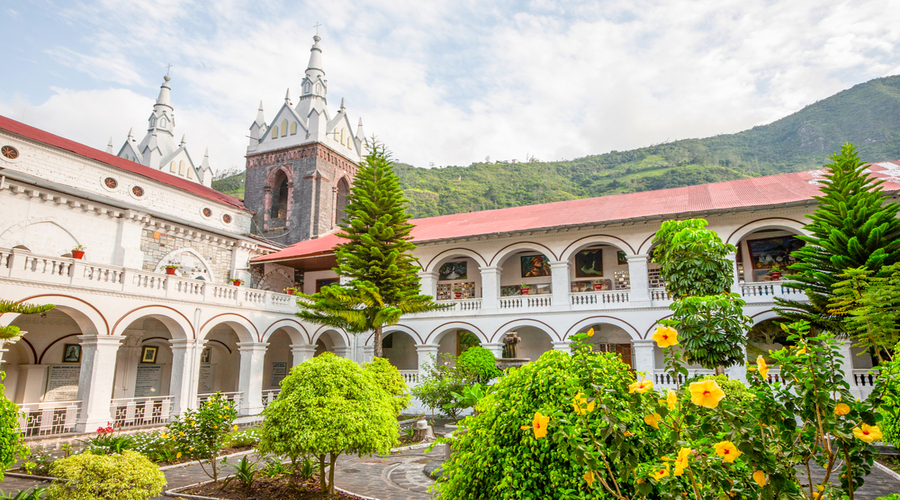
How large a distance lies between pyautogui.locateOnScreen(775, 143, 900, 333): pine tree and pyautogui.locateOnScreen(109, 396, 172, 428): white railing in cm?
1466

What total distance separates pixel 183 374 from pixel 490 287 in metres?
8.79

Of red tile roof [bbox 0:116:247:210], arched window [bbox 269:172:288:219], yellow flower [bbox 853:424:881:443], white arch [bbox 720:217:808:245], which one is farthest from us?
arched window [bbox 269:172:288:219]

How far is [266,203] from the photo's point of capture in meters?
24.9

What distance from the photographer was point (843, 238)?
10.9m

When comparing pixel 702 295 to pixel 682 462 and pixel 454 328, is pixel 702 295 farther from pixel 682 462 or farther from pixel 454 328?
pixel 682 462

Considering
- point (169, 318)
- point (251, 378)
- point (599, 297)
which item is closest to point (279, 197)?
point (251, 378)

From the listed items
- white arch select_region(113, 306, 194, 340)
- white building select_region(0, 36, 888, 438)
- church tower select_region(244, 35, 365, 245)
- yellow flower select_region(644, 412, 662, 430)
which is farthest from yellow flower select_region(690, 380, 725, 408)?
church tower select_region(244, 35, 365, 245)

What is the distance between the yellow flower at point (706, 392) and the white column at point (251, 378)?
14512 millimetres

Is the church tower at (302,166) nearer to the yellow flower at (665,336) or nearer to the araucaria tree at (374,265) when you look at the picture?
the araucaria tree at (374,265)

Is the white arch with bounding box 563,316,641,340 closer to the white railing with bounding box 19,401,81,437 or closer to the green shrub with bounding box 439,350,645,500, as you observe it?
the white railing with bounding box 19,401,81,437

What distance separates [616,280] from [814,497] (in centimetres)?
1489

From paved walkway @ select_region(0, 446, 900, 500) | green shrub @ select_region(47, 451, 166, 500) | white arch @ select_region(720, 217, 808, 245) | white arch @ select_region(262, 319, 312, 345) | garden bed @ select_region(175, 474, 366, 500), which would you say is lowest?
paved walkway @ select_region(0, 446, 900, 500)

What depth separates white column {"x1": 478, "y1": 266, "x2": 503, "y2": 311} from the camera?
54.1ft

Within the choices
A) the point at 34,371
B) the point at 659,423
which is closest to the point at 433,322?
the point at 34,371
